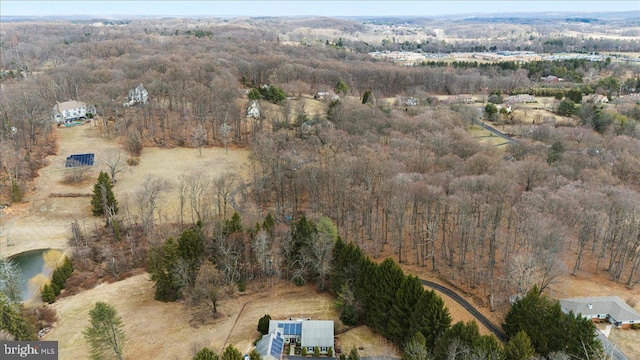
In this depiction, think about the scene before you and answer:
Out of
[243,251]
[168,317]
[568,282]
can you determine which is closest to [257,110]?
[243,251]

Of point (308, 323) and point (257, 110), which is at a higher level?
point (257, 110)

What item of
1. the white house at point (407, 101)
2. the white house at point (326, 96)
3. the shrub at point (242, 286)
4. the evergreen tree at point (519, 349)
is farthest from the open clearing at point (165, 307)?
the white house at point (407, 101)

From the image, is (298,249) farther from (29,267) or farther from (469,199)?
(29,267)

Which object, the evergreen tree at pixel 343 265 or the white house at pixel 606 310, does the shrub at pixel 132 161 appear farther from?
the white house at pixel 606 310

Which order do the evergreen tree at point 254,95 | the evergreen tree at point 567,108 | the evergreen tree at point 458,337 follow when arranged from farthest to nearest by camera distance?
the evergreen tree at point 567,108 → the evergreen tree at point 254,95 → the evergreen tree at point 458,337

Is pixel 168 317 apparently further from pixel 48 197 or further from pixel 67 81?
pixel 67 81
